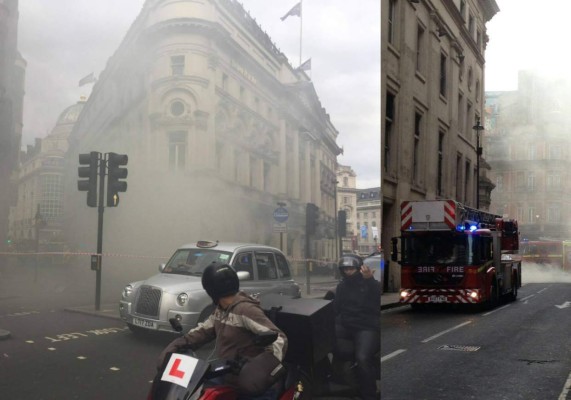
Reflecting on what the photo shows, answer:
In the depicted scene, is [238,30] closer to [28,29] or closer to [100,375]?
[28,29]

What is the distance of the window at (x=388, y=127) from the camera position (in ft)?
6.86

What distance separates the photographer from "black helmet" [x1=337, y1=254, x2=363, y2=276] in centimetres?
182

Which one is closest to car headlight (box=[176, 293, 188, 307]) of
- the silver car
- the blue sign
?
the silver car

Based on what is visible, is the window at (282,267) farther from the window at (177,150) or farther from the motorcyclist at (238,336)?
the window at (177,150)

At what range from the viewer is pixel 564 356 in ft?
37.1

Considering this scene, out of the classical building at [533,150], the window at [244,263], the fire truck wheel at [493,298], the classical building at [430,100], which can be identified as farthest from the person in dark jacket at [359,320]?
the fire truck wheel at [493,298]

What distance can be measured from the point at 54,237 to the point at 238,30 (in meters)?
0.65

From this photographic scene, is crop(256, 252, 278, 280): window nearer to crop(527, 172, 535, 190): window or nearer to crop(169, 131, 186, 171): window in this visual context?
crop(169, 131, 186, 171): window

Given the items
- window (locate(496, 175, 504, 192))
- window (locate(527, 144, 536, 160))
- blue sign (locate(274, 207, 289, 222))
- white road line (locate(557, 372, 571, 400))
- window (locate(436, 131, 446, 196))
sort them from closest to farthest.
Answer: blue sign (locate(274, 207, 289, 222)) → window (locate(436, 131, 446, 196)) → window (locate(527, 144, 536, 160)) → window (locate(496, 175, 504, 192)) → white road line (locate(557, 372, 571, 400))

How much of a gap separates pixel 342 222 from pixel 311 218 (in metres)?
0.15

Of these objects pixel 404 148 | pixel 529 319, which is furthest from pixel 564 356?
pixel 404 148

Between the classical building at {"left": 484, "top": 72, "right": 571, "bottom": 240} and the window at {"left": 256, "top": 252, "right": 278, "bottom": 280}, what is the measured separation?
5.90ft

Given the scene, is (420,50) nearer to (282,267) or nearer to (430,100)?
(430,100)

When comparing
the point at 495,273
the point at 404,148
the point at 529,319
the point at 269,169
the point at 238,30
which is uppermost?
the point at 238,30
